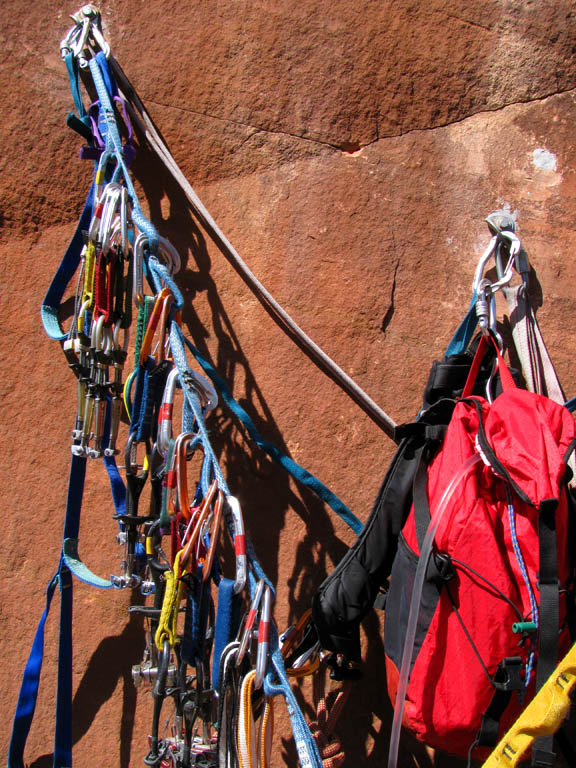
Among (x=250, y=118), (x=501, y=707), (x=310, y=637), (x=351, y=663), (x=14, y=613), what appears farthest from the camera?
(x=250, y=118)

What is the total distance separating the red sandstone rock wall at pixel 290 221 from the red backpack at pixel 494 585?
40 centimetres

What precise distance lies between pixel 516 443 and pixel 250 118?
4.23 feet

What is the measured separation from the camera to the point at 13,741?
5.30ft

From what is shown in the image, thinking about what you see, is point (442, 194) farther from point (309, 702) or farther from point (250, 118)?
point (309, 702)

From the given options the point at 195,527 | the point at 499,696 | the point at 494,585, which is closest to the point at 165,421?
the point at 195,527

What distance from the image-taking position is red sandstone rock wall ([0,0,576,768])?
1.72 meters

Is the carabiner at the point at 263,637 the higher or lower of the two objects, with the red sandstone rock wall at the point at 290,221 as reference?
lower

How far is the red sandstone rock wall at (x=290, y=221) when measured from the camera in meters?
1.72

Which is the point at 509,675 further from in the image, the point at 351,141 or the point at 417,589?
the point at 351,141

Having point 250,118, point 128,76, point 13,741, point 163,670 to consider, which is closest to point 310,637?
point 163,670

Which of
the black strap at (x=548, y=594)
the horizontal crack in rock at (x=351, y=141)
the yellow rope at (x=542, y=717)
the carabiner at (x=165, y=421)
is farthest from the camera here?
the horizontal crack in rock at (x=351, y=141)

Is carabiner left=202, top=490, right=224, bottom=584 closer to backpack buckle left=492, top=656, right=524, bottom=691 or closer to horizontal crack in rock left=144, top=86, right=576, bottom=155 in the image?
backpack buckle left=492, top=656, right=524, bottom=691

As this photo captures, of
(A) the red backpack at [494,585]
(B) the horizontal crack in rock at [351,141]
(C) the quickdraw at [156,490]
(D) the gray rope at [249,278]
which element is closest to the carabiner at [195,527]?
(C) the quickdraw at [156,490]

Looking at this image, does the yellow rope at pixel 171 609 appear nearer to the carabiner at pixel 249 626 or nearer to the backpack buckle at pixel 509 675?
the carabiner at pixel 249 626
